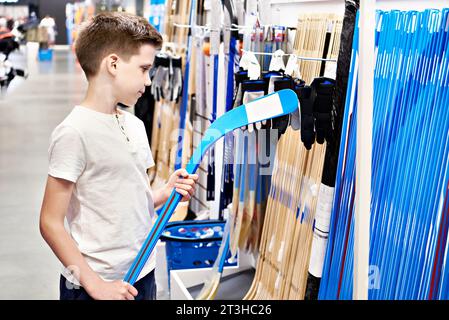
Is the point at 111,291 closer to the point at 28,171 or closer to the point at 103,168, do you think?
the point at 103,168

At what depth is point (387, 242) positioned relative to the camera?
1.88m

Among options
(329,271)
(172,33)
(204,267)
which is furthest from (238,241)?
(172,33)

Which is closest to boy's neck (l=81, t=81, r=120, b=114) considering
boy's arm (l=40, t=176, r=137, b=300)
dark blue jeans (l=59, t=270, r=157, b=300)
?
boy's arm (l=40, t=176, r=137, b=300)

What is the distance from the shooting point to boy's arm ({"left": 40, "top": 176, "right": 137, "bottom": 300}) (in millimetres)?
1145

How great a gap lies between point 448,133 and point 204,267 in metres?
1.55

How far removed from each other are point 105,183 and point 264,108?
1.04 ft

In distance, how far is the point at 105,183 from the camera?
47.6 inches

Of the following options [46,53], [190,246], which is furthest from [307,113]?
[46,53]

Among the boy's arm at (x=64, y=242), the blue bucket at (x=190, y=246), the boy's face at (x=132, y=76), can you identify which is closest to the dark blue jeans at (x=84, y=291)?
the boy's arm at (x=64, y=242)

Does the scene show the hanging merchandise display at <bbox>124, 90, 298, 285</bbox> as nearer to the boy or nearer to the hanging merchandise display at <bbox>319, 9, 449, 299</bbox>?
the boy

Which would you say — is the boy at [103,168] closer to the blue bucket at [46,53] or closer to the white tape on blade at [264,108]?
the white tape on blade at [264,108]

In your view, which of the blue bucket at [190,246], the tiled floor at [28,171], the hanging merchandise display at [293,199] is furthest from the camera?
the blue bucket at [190,246]

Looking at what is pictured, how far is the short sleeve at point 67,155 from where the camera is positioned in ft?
3.77

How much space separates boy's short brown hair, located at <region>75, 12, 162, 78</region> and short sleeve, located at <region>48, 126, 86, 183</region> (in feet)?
0.38
